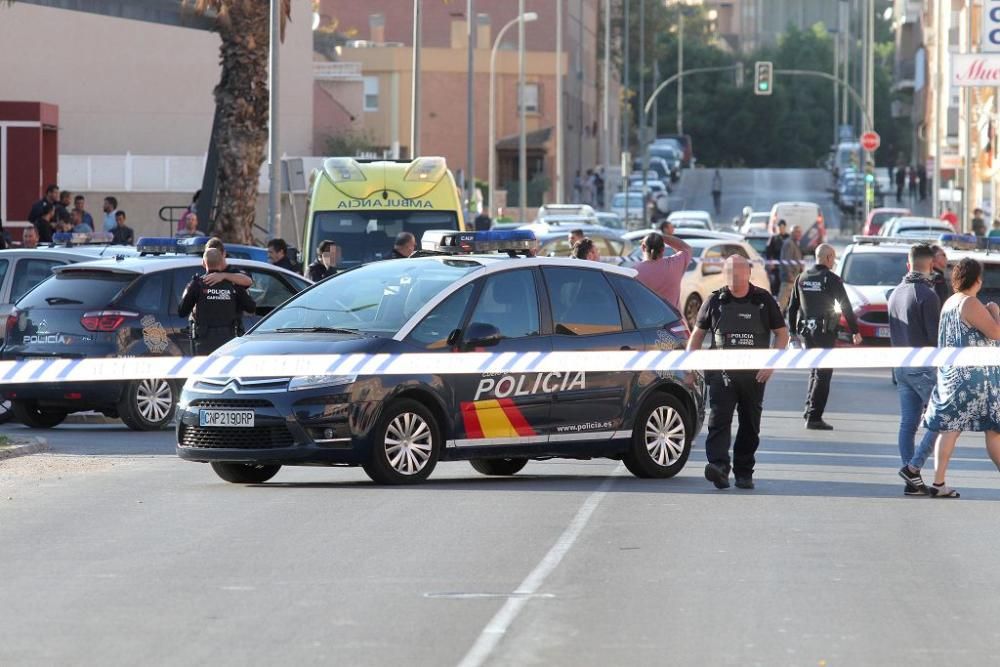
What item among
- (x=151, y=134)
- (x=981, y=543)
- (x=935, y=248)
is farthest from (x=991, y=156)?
(x=981, y=543)

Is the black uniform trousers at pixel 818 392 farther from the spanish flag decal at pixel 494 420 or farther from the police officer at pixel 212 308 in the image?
the spanish flag decal at pixel 494 420

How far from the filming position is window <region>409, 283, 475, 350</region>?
45.2ft

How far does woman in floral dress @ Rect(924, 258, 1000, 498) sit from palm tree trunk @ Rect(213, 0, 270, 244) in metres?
20.9

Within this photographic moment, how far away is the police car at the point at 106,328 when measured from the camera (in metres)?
18.5

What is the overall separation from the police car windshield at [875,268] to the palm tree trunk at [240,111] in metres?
10.2

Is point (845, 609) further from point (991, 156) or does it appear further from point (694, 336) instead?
point (991, 156)

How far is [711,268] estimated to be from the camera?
34719 millimetres

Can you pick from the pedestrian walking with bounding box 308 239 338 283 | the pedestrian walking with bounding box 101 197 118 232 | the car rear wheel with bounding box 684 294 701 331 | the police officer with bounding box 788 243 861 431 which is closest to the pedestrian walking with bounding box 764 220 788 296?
the car rear wheel with bounding box 684 294 701 331

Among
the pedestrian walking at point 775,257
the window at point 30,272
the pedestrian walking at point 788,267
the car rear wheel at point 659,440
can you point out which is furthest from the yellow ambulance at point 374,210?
the pedestrian walking at point 775,257

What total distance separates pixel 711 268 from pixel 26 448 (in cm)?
1966

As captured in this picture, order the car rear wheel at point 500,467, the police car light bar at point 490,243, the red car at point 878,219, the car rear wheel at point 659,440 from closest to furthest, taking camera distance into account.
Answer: the car rear wheel at point 659,440
the car rear wheel at point 500,467
the police car light bar at point 490,243
the red car at point 878,219

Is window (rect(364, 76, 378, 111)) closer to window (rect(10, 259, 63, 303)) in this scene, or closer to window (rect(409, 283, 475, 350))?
window (rect(10, 259, 63, 303))

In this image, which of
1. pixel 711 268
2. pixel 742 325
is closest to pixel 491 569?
pixel 742 325

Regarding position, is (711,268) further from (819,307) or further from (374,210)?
(819,307)
